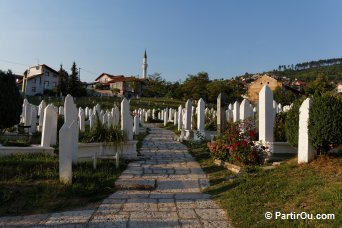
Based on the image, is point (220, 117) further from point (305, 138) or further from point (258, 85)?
point (258, 85)

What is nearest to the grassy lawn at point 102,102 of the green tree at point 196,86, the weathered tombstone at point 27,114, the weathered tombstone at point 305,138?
the green tree at point 196,86

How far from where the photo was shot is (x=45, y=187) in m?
7.25

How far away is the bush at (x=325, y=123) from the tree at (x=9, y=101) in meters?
8.95

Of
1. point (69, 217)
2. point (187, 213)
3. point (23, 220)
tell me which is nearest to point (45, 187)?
point (23, 220)

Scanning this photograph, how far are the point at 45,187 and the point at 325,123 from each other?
5.79 m

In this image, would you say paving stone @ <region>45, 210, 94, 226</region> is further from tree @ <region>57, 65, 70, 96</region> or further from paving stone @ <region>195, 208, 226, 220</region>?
tree @ <region>57, 65, 70, 96</region>

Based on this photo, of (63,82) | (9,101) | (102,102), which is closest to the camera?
(9,101)

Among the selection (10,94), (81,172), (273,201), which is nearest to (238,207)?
(273,201)

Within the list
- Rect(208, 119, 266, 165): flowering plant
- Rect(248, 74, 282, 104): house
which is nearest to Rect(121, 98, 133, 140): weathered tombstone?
Rect(208, 119, 266, 165): flowering plant

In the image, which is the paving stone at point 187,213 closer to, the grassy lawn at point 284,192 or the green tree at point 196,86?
the grassy lawn at point 284,192

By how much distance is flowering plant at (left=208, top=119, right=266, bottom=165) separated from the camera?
9406 millimetres

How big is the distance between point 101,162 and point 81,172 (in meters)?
1.62

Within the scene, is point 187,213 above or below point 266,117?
below

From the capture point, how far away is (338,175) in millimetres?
6609
